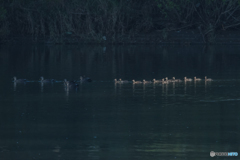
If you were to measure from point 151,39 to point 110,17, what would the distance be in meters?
4.60

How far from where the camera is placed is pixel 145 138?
12.7m

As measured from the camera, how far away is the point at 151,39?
50.7m

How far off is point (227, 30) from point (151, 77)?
27305mm

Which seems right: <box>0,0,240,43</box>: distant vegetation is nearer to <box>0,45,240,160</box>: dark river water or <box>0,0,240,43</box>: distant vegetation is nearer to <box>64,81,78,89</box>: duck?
<box>0,45,240,160</box>: dark river water

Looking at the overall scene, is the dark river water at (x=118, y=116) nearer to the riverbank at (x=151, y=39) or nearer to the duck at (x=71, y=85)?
the duck at (x=71, y=85)

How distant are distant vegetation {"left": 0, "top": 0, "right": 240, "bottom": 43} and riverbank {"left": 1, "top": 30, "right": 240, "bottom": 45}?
25 cm

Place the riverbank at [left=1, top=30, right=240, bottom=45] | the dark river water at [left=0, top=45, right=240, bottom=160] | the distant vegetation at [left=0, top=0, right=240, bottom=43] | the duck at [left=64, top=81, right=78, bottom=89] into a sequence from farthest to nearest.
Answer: the distant vegetation at [left=0, top=0, right=240, bottom=43]
the riverbank at [left=1, top=30, right=240, bottom=45]
the duck at [left=64, top=81, right=78, bottom=89]
the dark river water at [left=0, top=45, right=240, bottom=160]

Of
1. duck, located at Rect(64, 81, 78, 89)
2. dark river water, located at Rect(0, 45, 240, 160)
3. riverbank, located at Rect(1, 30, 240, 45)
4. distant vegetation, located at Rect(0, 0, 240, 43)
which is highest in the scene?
distant vegetation, located at Rect(0, 0, 240, 43)

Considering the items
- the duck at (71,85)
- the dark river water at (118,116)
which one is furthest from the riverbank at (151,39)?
the duck at (71,85)

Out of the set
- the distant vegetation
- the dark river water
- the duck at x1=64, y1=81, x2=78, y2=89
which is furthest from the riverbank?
the duck at x1=64, y1=81, x2=78, y2=89

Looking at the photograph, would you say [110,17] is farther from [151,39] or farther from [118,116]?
[118,116]

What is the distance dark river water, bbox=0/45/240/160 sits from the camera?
38.8 feet

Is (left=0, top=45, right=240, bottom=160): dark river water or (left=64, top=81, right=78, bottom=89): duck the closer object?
(left=0, top=45, right=240, bottom=160): dark river water

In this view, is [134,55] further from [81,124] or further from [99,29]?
[81,124]
